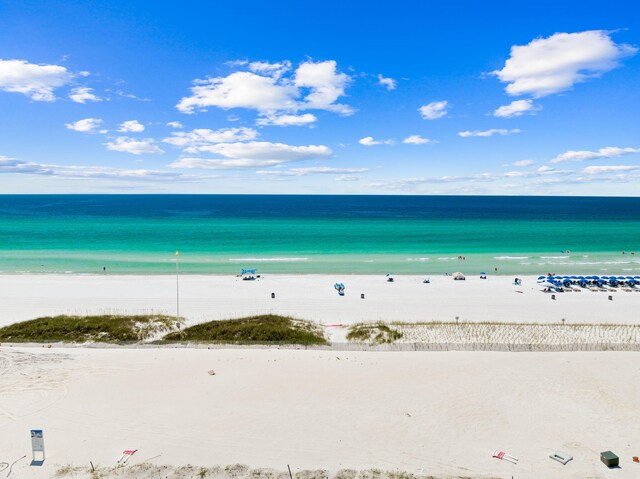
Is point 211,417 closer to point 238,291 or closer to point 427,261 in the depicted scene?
point 238,291

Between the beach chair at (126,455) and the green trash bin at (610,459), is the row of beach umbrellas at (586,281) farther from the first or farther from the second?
the beach chair at (126,455)

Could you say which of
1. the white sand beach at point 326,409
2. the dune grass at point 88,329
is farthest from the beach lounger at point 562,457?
the dune grass at point 88,329

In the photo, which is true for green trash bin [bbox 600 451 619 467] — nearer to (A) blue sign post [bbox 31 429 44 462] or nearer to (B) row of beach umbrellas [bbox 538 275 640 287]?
(A) blue sign post [bbox 31 429 44 462]

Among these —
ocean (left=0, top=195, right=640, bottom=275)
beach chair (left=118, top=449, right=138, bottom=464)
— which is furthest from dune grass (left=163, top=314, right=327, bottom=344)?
ocean (left=0, top=195, right=640, bottom=275)

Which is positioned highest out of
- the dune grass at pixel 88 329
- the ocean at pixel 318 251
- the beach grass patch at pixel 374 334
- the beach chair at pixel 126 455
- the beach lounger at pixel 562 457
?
the ocean at pixel 318 251

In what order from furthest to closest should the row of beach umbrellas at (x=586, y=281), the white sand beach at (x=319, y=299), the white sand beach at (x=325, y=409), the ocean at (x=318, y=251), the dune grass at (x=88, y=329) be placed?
the ocean at (x=318, y=251)
the row of beach umbrellas at (x=586, y=281)
the white sand beach at (x=319, y=299)
the dune grass at (x=88, y=329)
the white sand beach at (x=325, y=409)

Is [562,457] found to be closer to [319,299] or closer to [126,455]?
[126,455]
